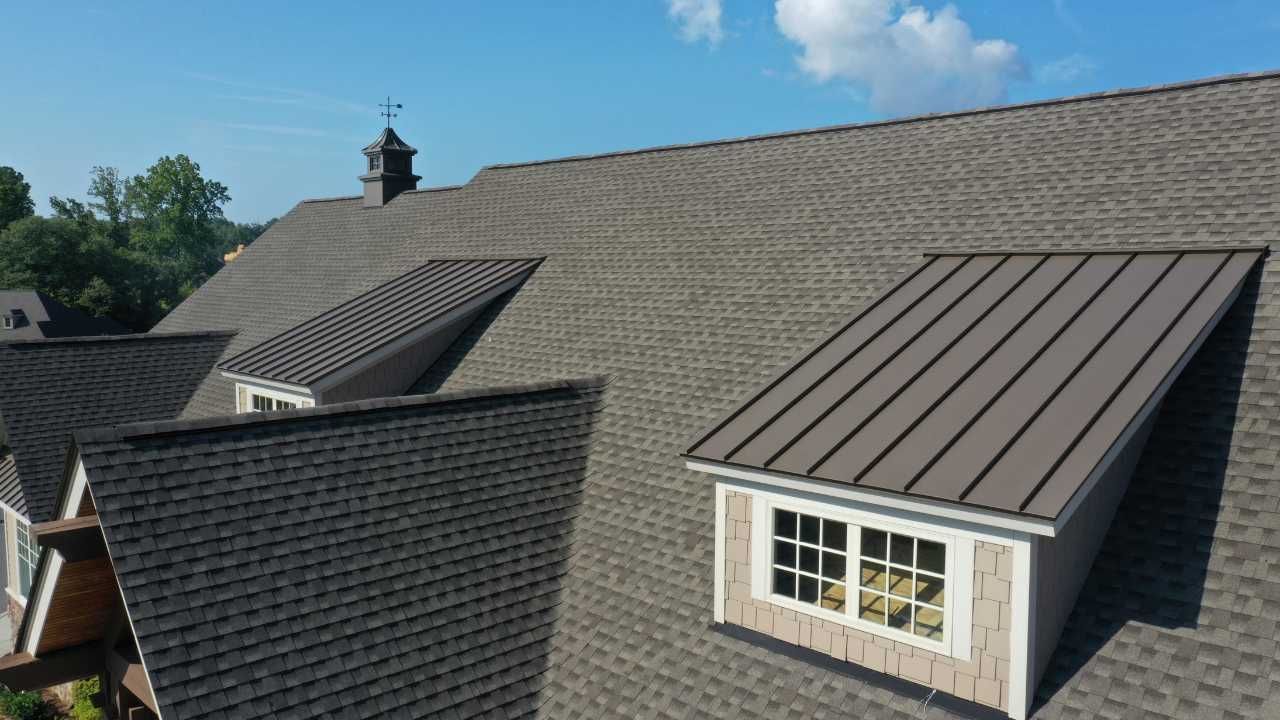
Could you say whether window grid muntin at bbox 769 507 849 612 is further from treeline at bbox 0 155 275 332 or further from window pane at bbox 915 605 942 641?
treeline at bbox 0 155 275 332

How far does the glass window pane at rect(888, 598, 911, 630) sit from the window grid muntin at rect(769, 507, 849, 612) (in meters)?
0.37

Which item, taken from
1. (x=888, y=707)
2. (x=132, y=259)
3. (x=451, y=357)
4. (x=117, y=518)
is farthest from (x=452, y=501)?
(x=132, y=259)

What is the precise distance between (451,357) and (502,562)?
6302 millimetres

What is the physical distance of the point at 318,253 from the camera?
24641 millimetres

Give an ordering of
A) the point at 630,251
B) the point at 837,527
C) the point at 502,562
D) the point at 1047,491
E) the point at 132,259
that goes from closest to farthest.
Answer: the point at 1047,491 → the point at 837,527 → the point at 502,562 → the point at 630,251 → the point at 132,259

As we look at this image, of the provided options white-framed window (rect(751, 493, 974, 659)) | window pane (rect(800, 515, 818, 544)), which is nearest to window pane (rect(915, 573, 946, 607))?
white-framed window (rect(751, 493, 974, 659))

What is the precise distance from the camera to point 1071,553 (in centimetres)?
712

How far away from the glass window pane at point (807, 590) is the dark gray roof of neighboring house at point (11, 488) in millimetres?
15386

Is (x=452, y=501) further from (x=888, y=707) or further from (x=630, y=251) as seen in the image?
(x=630, y=251)

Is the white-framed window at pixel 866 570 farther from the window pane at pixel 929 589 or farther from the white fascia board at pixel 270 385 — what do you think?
the white fascia board at pixel 270 385

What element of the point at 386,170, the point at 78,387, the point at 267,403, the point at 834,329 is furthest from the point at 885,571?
the point at 386,170

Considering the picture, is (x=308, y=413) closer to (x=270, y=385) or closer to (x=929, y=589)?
(x=270, y=385)

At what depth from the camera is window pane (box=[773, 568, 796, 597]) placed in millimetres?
7867

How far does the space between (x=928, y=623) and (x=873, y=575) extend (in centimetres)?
55
